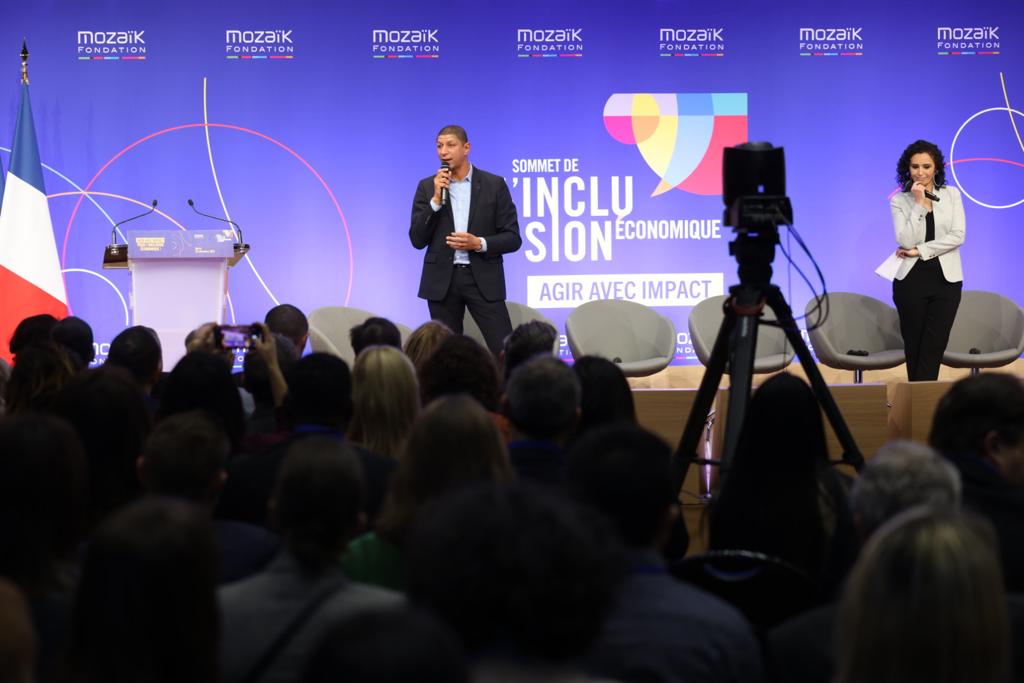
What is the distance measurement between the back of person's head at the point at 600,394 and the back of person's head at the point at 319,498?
4.51ft

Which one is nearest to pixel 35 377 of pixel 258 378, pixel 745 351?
pixel 258 378

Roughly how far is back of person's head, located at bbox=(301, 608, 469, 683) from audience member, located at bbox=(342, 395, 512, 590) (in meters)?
1.08

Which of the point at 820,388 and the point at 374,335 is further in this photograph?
the point at 374,335

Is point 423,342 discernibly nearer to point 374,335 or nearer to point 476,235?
point 374,335

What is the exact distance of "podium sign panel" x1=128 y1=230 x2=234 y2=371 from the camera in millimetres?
6004

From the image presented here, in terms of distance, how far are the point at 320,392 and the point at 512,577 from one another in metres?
1.74

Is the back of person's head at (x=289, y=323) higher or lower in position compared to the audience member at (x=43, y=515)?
higher

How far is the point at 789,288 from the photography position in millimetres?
8188

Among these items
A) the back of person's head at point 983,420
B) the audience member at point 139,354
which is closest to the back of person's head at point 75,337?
the audience member at point 139,354

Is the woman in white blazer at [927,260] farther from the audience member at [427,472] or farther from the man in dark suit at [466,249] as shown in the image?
the audience member at [427,472]

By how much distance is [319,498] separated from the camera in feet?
6.07

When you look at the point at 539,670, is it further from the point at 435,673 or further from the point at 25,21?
the point at 25,21

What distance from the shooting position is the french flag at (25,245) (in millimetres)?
6770

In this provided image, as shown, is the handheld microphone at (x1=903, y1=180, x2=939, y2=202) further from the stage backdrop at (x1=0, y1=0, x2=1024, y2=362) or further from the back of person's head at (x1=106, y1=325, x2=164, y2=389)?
the back of person's head at (x1=106, y1=325, x2=164, y2=389)
